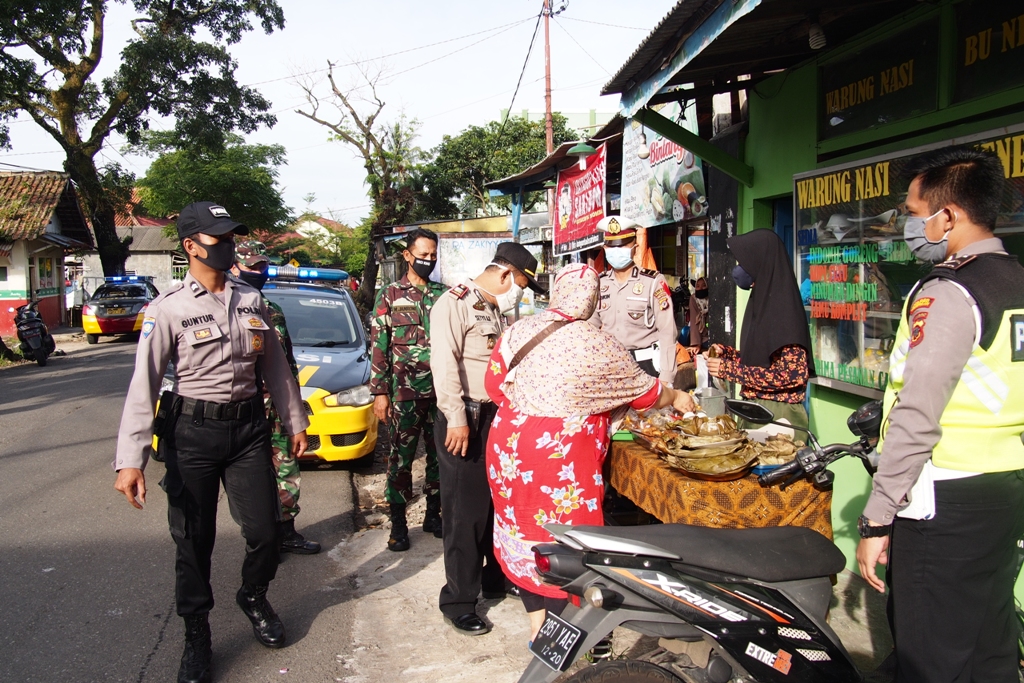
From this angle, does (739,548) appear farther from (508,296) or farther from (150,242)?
(150,242)

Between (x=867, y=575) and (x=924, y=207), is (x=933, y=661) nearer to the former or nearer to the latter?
(x=867, y=575)

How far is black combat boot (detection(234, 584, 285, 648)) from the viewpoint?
149 inches

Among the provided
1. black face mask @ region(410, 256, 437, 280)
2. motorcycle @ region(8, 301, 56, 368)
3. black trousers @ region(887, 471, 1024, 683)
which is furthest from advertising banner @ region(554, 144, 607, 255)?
motorcycle @ region(8, 301, 56, 368)

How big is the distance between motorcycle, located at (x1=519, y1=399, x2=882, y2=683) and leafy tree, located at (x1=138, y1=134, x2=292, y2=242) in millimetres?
30879

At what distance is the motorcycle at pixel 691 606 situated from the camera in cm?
229

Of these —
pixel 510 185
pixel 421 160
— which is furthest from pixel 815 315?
pixel 421 160

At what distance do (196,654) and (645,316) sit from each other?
3560 millimetres

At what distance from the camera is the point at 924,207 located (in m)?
2.42

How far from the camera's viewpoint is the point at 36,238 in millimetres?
22891

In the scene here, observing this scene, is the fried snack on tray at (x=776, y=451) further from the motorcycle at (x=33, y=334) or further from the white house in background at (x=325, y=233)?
the white house in background at (x=325, y=233)

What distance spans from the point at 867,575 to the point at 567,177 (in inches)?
417

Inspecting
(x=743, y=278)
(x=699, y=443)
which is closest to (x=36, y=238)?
(x=743, y=278)

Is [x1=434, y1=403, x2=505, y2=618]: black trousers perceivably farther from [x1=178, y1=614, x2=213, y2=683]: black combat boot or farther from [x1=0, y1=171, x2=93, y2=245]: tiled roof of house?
[x1=0, y1=171, x2=93, y2=245]: tiled roof of house

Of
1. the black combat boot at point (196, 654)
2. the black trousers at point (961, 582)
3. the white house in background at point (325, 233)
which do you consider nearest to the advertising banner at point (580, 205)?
the black combat boot at point (196, 654)
